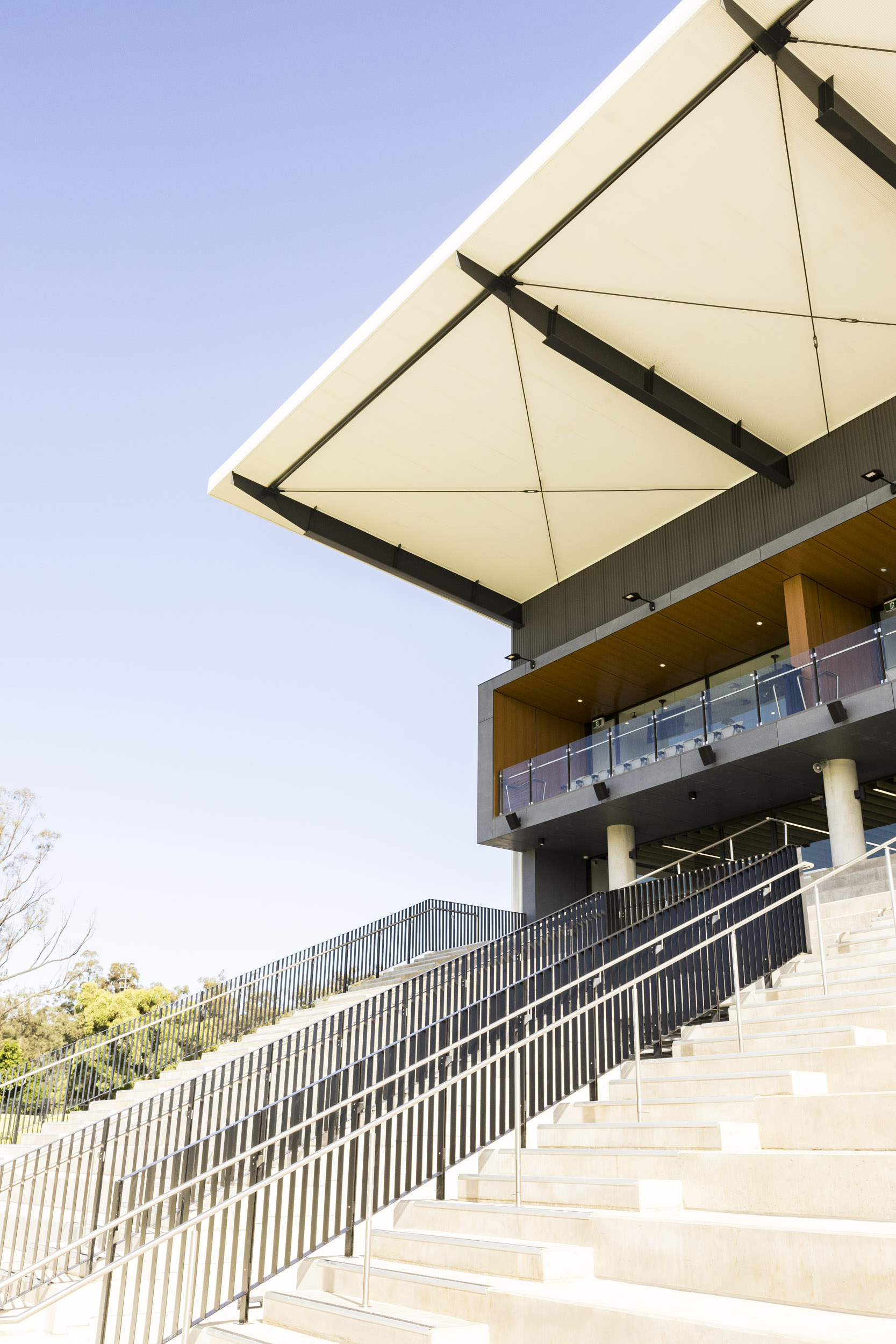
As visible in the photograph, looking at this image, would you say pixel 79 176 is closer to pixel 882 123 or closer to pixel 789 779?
pixel 882 123

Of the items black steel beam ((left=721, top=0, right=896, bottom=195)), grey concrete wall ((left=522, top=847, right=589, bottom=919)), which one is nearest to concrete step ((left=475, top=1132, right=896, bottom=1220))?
black steel beam ((left=721, top=0, right=896, bottom=195))

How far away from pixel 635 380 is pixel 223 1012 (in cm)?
1387

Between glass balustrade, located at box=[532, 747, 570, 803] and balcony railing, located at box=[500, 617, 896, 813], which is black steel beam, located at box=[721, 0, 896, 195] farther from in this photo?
glass balustrade, located at box=[532, 747, 570, 803]

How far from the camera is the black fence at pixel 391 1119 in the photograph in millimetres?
6324

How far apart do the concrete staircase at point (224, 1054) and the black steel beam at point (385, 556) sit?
28.9ft

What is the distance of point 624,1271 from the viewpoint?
201 inches

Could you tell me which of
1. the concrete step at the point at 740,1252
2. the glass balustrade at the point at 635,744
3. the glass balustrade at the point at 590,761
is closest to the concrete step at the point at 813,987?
the concrete step at the point at 740,1252

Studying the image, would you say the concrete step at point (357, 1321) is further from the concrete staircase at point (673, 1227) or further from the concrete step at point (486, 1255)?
the concrete step at point (486, 1255)

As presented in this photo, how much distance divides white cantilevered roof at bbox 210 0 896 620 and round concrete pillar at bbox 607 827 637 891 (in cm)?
648

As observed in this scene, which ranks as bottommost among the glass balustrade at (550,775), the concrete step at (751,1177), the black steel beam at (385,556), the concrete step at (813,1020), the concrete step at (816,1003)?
the concrete step at (751,1177)

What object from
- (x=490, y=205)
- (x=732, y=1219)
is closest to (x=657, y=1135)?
(x=732, y=1219)

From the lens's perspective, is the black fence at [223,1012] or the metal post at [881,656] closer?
the metal post at [881,656]

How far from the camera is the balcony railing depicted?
1702cm

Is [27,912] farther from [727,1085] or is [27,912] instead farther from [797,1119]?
[797,1119]
